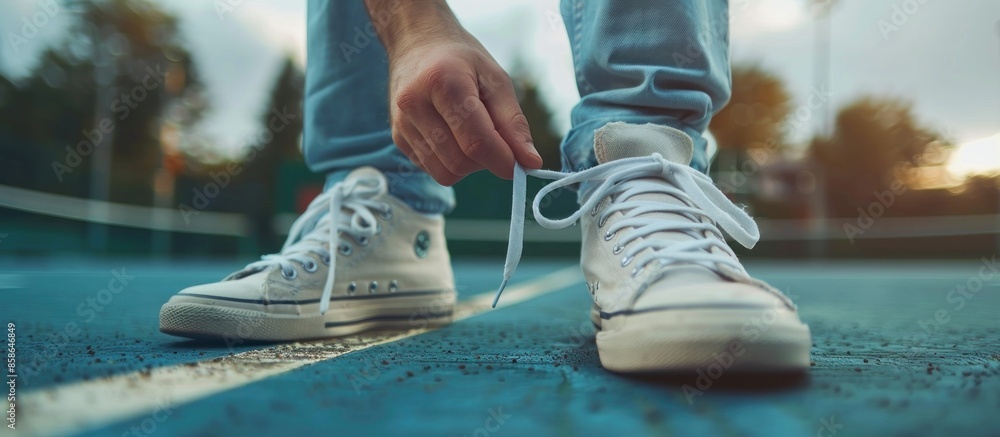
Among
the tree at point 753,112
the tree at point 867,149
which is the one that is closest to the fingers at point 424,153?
the tree at point 867,149

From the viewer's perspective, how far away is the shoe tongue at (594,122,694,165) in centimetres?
94

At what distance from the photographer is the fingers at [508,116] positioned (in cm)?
85

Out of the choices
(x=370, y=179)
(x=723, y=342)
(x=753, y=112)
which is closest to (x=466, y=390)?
(x=723, y=342)

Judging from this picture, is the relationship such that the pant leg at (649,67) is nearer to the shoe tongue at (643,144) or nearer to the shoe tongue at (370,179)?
the shoe tongue at (643,144)

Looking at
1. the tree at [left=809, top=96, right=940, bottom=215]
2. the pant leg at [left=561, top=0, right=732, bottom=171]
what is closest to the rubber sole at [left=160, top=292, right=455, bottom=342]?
the pant leg at [left=561, top=0, right=732, bottom=171]

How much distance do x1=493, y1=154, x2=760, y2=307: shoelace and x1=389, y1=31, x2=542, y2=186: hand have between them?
0.05 meters

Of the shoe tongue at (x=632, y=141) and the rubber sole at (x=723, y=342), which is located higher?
the shoe tongue at (x=632, y=141)

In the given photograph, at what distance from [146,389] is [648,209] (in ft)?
1.98

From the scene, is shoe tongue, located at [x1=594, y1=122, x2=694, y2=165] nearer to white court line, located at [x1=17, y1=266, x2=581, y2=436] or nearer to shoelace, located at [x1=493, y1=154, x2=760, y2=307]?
shoelace, located at [x1=493, y1=154, x2=760, y2=307]

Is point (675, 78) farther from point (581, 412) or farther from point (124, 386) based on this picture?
point (124, 386)

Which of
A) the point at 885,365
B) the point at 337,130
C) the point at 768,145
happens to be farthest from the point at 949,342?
the point at 768,145

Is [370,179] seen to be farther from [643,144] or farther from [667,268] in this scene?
[667,268]

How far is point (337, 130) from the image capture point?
52.8 inches

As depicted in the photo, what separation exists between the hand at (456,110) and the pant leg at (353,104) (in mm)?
383
